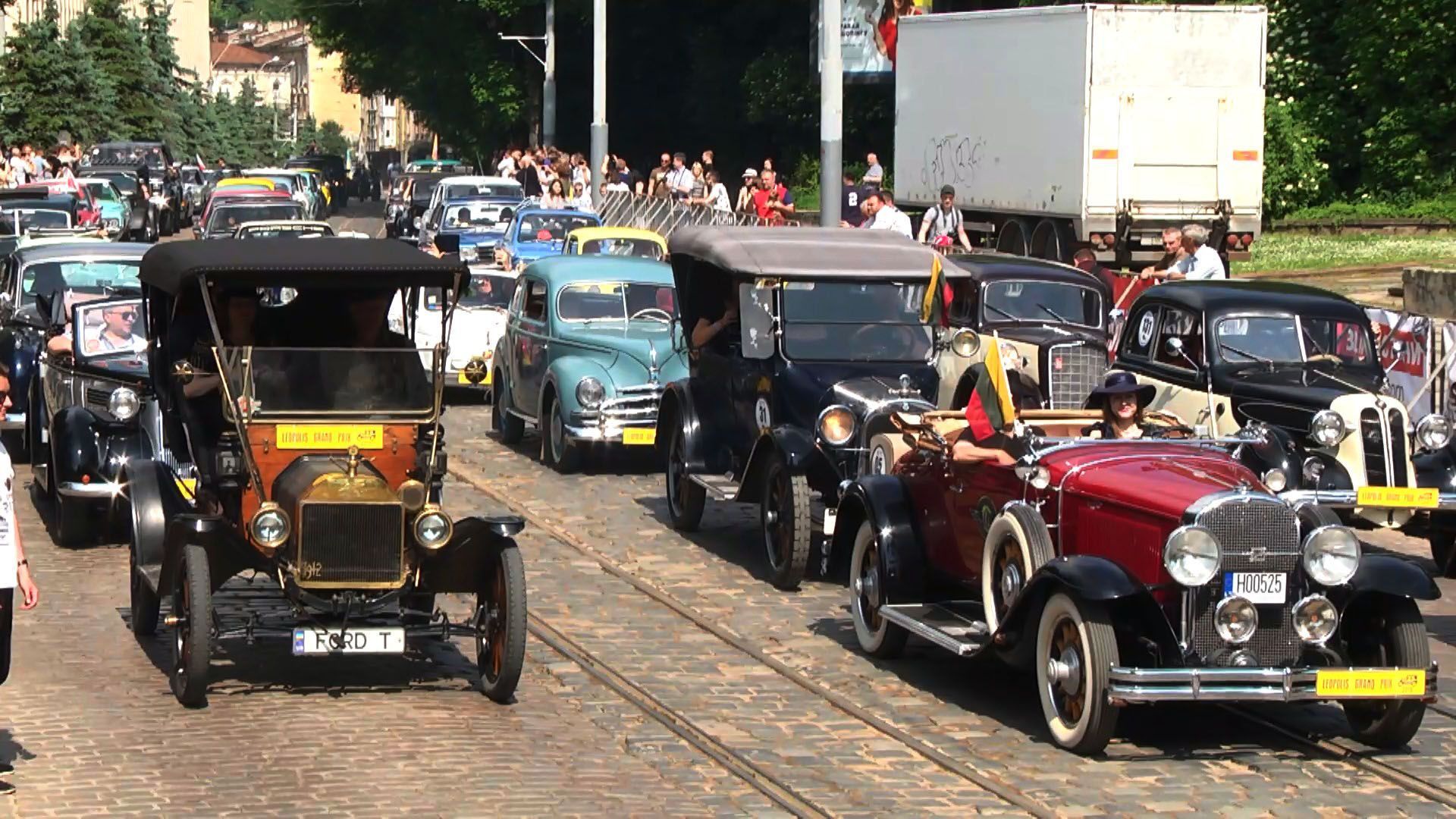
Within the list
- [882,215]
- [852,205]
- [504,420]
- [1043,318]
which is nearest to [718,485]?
[1043,318]

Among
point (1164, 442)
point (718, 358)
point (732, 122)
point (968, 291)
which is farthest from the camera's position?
point (732, 122)

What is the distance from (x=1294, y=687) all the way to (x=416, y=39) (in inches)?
2457

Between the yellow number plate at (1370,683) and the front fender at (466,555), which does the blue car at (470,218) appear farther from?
the yellow number plate at (1370,683)

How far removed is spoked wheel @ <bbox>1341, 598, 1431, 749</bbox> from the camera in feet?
30.8

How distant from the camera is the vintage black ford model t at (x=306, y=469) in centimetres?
1003

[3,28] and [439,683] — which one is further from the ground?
[3,28]

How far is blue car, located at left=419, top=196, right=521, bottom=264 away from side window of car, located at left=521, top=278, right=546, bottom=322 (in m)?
15.9

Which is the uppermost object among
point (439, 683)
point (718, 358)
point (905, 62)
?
point (905, 62)

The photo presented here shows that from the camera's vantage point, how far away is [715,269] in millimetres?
15391

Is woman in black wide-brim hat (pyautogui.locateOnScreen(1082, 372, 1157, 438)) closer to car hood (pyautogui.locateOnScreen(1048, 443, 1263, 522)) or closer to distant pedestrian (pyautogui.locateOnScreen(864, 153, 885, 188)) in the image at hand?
car hood (pyautogui.locateOnScreen(1048, 443, 1263, 522))

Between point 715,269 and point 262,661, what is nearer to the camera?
point 262,661

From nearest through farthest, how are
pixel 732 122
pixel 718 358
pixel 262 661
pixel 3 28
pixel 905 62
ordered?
1. pixel 262 661
2. pixel 718 358
3. pixel 905 62
4. pixel 732 122
5. pixel 3 28

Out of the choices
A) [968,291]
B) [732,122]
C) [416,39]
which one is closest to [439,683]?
[968,291]

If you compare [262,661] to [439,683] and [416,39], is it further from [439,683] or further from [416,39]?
[416,39]
